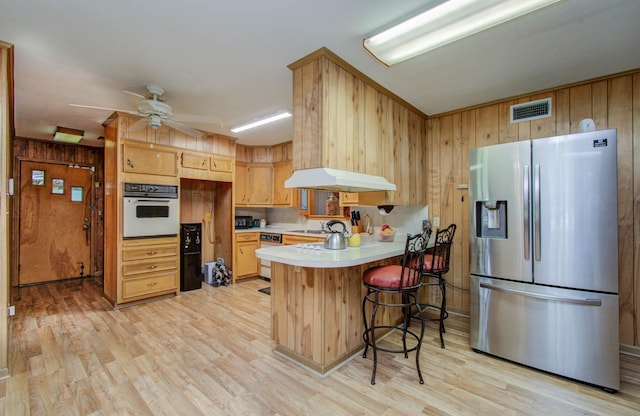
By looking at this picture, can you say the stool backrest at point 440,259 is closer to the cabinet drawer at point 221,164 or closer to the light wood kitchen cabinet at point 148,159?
the cabinet drawer at point 221,164

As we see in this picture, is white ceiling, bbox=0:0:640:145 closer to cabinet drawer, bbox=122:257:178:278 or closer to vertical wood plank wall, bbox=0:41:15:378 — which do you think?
vertical wood plank wall, bbox=0:41:15:378

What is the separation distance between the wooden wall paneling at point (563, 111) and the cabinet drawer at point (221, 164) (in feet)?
15.0

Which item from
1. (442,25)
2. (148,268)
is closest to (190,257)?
(148,268)

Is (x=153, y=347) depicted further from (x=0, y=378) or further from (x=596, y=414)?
(x=596, y=414)

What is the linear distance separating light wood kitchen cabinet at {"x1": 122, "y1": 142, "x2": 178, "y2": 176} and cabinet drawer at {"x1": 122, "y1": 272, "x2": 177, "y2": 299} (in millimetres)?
1507

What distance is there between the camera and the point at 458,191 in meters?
3.57

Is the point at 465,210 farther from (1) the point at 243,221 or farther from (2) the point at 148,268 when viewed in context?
(2) the point at 148,268

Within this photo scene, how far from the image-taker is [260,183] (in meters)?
5.69

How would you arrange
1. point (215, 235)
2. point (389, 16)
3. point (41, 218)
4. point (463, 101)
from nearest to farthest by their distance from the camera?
point (389, 16), point (463, 101), point (41, 218), point (215, 235)

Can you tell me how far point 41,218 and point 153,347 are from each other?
4103mm

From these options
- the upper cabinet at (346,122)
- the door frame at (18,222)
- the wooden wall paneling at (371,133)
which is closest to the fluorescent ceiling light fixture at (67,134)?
the door frame at (18,222)

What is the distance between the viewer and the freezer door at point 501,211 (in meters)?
2.35

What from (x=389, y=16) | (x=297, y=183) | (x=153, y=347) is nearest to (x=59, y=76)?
(x=297, y=183)

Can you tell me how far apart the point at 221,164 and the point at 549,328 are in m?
4.75
